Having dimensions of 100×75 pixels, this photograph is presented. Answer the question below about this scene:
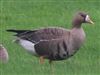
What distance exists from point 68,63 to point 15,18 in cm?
426

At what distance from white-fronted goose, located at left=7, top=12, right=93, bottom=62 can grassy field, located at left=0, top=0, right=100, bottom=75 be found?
0.36 m

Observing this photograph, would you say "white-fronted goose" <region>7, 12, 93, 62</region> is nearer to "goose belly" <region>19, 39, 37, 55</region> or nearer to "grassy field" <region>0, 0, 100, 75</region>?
"goose belly" <region>19, 39, 37, 55</region>

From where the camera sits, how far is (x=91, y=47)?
44.9ft

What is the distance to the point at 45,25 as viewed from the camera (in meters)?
15.6

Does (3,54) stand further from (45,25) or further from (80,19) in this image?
(45,25)

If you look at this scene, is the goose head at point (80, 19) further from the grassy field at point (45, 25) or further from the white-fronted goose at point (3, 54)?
the white-fronted goose at point (3, 54)

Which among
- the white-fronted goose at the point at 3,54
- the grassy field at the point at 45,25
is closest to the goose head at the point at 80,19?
the grassy field at the point at 45,25

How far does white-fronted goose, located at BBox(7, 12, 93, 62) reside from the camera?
446 inches

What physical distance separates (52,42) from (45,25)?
4.26 metres

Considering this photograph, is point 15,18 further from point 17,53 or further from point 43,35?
point 43,35

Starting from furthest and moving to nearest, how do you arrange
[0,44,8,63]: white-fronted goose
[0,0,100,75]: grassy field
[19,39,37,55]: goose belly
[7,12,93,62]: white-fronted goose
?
[0,44,8,63]: white-fronted goose → [0,0,100,75]: grassy field → [19,39,37,55]: goose belly → [7,12,93,62]: white-fronted goose

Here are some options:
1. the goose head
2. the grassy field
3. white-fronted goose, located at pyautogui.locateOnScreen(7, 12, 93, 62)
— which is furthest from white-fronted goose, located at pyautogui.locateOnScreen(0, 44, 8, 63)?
the goose head

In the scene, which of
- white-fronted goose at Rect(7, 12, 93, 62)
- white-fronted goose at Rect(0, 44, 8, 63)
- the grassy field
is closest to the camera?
white-fronted goose at Rect(7, 12, 93, 62)

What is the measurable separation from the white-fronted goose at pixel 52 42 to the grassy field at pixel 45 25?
0.36 metres
